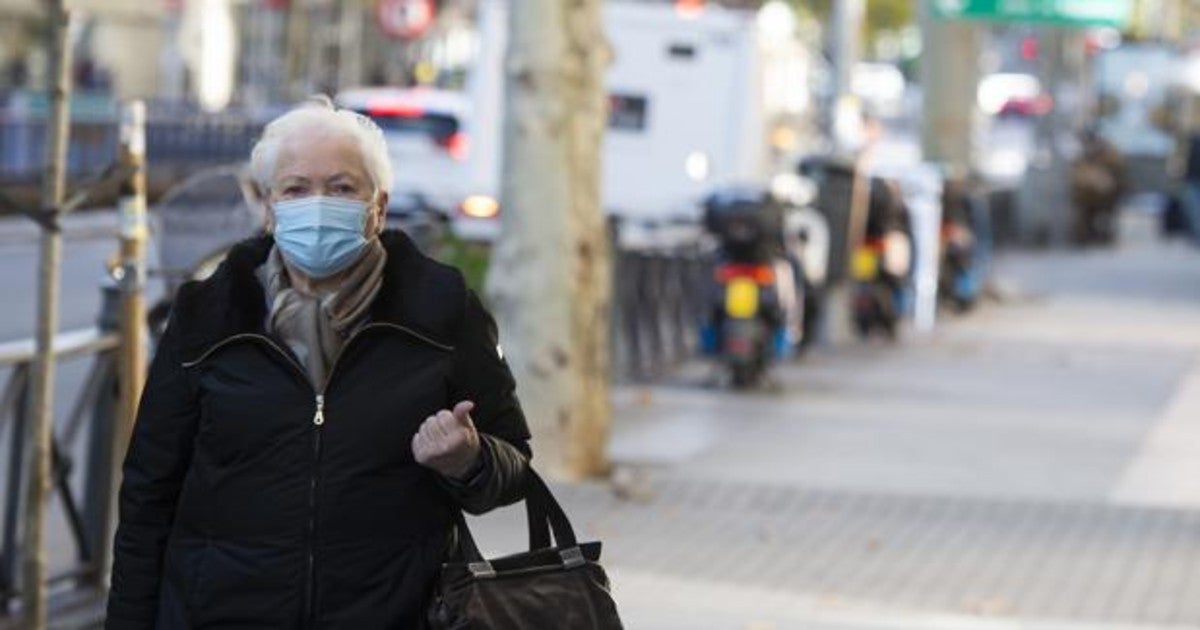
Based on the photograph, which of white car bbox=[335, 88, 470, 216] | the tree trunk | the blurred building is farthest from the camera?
the blurred building

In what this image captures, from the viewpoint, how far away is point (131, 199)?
9.06m

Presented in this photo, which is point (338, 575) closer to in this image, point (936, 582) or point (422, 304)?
point (422, 304)

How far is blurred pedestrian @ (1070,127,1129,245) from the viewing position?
136 feet

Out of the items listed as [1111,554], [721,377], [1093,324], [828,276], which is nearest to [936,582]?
[1111,554]

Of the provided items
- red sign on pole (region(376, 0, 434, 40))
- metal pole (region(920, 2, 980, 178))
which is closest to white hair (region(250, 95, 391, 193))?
metal pole (region(920, 2, 980, 178))

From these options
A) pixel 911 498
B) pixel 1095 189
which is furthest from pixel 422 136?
pixel 911 498

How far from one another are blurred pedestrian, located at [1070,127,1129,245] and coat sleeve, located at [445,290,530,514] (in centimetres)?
3661

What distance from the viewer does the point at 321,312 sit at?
5004 millimetres

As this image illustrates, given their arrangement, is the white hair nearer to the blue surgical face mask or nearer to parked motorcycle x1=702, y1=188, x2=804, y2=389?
the blue surgical face mask

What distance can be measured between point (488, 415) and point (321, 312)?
1.20 feet

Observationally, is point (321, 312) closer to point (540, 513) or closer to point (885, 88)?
point (540, 513)

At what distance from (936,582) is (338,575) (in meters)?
6.55

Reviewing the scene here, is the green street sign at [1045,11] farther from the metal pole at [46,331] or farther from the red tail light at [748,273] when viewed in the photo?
the metal pole at [46,331]

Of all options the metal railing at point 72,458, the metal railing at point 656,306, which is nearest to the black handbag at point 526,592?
the metal railing at point 72,458
